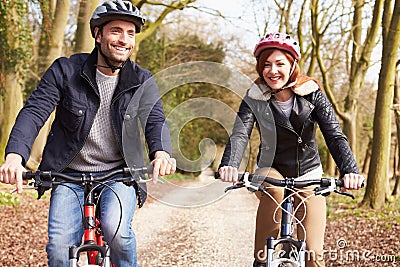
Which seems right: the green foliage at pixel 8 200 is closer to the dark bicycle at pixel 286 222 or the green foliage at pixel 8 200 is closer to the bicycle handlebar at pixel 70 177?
the bicycle handlebar at pixel 70 177

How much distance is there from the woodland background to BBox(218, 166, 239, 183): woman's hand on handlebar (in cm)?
902

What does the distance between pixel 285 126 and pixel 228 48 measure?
82.8 ft

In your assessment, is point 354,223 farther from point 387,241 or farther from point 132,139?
point 132,139

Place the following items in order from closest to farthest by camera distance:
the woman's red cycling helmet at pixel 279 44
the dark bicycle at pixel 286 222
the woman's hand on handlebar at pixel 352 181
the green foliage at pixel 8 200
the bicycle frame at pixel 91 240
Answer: the bicycle frame at pixel 91 240, the dark bicycle at pixel 286 222, the woman's hand on handlebar at pixel 352 181, the woman's red cycling helmet at pixel 279 44, the green foliage at pixel 8 200

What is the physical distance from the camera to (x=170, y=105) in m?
25.7

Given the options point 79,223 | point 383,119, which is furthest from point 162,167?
point 383,119

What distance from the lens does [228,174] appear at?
Result: 394 cm

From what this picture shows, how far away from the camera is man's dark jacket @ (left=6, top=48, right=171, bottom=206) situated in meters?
4.04

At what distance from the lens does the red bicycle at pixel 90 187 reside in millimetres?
3525

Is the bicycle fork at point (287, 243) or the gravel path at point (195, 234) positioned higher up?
the bicycle fork at point (287, 243)

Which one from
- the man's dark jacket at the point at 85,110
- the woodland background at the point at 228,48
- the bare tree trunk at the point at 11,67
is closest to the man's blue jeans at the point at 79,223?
the man's dark jacket at the point at 85,110

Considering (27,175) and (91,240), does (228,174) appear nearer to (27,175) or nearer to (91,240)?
(91,240)

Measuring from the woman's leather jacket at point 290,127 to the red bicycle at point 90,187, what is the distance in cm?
93

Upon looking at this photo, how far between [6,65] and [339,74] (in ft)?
54.4
